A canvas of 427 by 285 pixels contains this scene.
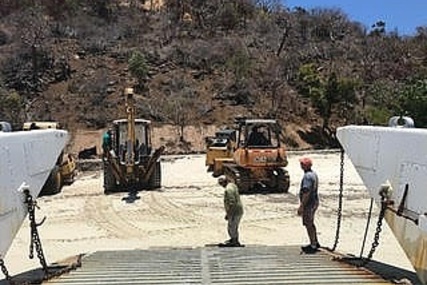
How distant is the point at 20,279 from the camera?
7.86m

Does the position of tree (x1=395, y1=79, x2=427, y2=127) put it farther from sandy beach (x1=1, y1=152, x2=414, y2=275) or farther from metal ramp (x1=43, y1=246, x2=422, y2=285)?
metal ramp (x1=43, y1=246, x2=422, y2=285)

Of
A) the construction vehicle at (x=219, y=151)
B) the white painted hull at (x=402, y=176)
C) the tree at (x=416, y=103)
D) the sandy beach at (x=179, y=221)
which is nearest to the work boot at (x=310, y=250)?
the sandy beach at (x=179, y=221)

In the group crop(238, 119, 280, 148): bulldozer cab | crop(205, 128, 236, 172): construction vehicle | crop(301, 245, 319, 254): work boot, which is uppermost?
crop(238, 119, 280, 148): bulldozer cab

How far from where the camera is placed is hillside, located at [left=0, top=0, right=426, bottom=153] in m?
44.1

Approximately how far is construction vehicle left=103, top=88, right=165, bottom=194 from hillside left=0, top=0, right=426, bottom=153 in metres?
16.5

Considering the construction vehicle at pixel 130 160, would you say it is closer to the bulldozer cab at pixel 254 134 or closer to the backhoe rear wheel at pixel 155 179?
the backhoe rear wheel at pixel 155 179

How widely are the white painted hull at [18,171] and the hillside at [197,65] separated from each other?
3155 centimetres

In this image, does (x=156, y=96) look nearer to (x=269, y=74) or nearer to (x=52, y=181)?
(x=269, y=74)

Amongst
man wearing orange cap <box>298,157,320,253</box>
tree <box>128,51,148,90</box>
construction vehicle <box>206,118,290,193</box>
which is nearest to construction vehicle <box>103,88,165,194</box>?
construction vehicle <box>206,118,290,193</box>

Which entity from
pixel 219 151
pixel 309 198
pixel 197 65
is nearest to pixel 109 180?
pixel 219 151

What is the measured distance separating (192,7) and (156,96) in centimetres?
1687

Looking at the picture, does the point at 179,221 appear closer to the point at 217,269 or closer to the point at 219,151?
the point at 217,269

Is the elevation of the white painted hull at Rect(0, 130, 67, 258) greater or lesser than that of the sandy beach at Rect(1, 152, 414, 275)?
greater

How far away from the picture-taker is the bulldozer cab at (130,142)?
22469 mm
